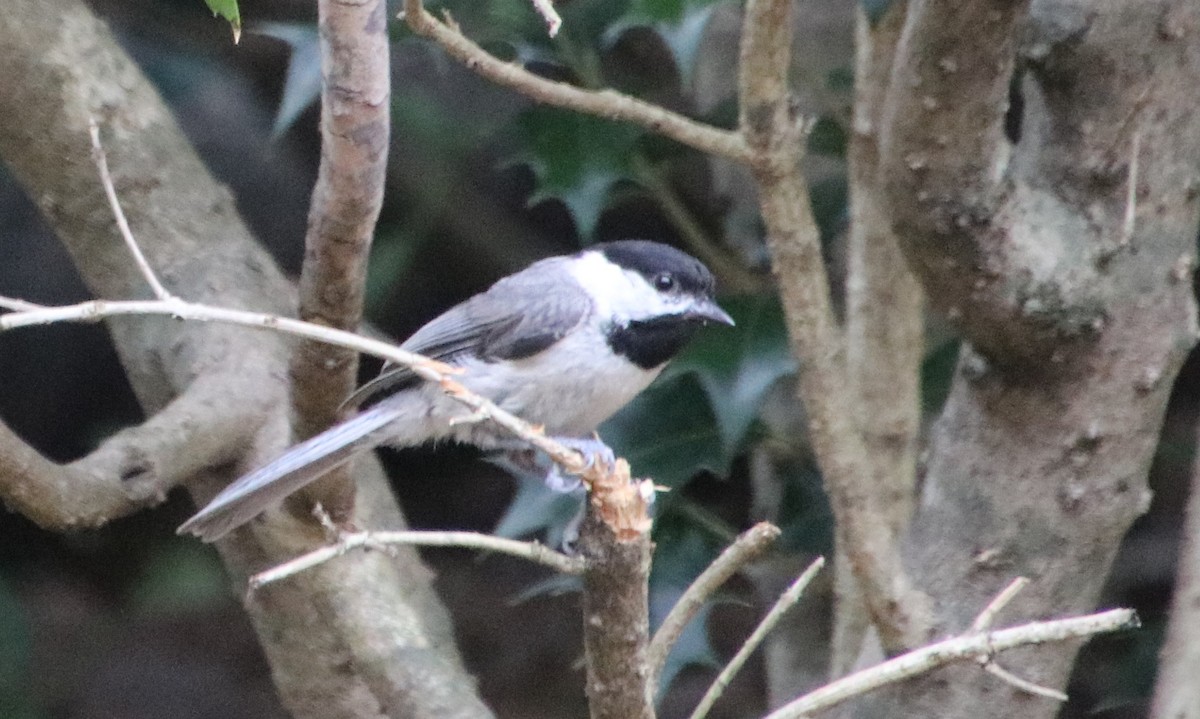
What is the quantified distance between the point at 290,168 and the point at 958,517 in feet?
6.32

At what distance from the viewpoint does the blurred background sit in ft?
7.18

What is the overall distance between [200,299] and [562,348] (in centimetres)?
71

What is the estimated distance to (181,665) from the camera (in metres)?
3.49

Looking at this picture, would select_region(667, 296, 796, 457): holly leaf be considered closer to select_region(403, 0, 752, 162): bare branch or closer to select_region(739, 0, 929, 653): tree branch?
select_region(739, 0, 929, 653): tree branch

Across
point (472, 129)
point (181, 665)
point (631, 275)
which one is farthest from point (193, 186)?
point (181, 665)

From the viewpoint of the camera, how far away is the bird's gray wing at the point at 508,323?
1708 millimetres

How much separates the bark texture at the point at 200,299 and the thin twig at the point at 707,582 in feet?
2.20

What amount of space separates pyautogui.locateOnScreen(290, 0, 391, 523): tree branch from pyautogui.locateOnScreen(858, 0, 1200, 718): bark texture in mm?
547

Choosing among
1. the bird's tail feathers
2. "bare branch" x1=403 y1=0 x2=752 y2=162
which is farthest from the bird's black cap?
the bird's tail feathers

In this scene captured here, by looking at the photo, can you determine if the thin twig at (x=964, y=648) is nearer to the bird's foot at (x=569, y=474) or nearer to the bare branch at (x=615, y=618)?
the bare branch at (x=615, y=618)

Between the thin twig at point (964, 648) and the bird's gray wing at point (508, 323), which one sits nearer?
the thin twig at point (964, 648)

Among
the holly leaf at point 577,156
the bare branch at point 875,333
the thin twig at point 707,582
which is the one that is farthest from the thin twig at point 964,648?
the holly leaf at point 577,156

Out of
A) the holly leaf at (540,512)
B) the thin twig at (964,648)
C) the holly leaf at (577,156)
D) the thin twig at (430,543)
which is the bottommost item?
the thin twig at (964,648)

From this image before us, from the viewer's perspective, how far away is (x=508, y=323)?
1.74 metres
